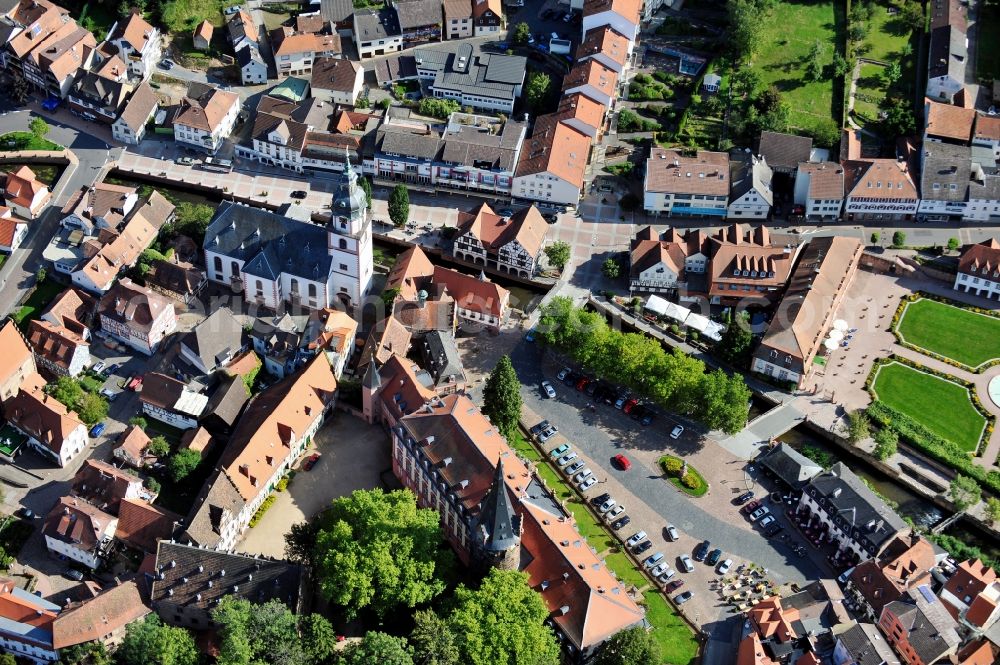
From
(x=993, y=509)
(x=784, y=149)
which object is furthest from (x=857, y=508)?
(x=784, y=149)

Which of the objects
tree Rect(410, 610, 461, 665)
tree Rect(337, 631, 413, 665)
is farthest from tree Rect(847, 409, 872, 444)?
tree Rect(337, 631, 413, 665)

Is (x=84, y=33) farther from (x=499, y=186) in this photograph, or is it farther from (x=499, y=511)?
(x=499, y=511)

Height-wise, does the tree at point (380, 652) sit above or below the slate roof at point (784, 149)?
below

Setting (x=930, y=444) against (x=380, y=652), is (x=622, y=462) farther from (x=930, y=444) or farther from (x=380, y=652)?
(x=380, y=652)

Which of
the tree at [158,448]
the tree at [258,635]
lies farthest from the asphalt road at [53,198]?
the tree at [258,635]

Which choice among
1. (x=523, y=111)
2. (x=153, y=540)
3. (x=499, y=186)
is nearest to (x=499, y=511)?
(x=153, y=540)

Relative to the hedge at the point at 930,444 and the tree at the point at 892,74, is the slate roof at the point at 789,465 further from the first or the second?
the tree at the point at 892,74
